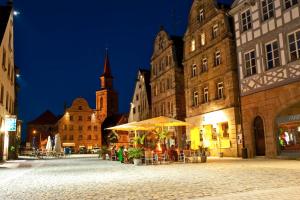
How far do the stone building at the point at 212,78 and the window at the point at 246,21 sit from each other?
2.59 metres

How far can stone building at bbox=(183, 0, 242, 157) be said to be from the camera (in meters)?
27.1

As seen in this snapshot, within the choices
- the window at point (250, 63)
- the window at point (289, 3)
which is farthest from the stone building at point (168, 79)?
the window at point (289, 3)

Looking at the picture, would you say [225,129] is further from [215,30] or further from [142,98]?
[142,98]

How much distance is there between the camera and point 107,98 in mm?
95312

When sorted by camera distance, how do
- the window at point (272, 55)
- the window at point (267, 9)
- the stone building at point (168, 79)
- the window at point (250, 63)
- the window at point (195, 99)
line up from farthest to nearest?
the stone building at point (168, 79), the window at point (195, 99), the window at point (250, 63), the window at point (267, 9), the window at point (272, 55)

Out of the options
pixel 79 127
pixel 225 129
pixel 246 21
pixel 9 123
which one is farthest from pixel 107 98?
pixel 246 21

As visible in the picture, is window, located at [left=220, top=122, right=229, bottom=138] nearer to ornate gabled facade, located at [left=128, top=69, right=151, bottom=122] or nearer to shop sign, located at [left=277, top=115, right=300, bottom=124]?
shop sign, located at [left=277, top=115, right=300, bottom=124]

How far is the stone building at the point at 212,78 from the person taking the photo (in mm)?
27061

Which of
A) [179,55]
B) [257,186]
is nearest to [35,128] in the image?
[179,55]

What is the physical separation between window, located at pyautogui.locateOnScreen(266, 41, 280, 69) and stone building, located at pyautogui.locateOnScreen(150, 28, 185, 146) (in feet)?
51.7

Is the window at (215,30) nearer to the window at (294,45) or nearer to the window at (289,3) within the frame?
the window at (289,3)

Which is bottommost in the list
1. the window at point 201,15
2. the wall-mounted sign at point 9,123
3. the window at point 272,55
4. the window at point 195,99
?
the wall-mounted sign at point 9,123

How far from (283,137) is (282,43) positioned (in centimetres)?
751

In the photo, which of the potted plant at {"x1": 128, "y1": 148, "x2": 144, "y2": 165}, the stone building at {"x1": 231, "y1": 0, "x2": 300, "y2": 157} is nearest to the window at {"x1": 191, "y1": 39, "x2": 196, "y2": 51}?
the stone building at {"x1": 231, "y1": 0, "x2": 300, "y2": 157}
